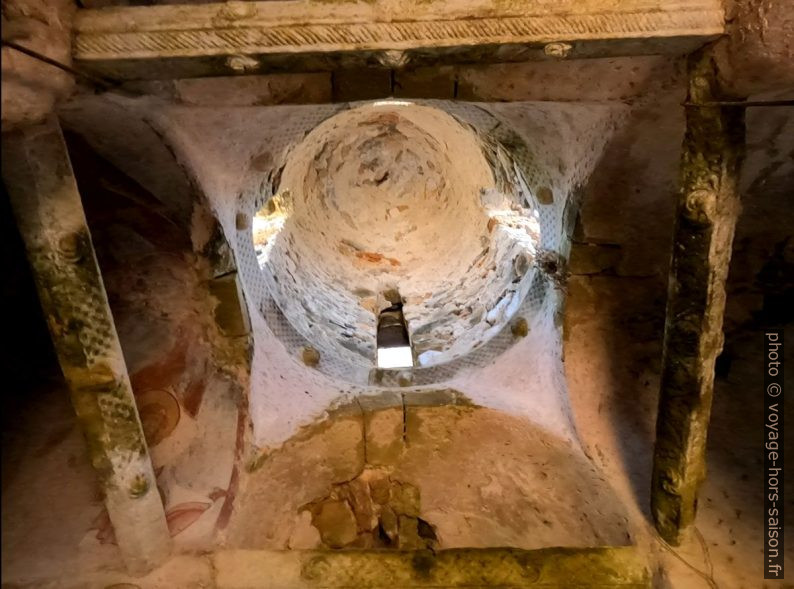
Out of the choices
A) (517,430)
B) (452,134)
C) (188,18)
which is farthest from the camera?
(452,134)

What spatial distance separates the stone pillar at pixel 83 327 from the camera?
211 cm

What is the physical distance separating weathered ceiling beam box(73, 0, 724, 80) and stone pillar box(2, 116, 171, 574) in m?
0.39

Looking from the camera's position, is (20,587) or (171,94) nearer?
(20,587)

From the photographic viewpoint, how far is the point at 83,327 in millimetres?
2338

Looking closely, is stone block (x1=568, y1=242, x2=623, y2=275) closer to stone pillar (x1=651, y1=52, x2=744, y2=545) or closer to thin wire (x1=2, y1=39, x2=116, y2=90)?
stone pillar (x1=651, y1=52, x2=744, y2=545)

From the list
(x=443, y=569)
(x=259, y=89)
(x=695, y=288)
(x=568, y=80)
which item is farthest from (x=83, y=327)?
(x=695, y=288)

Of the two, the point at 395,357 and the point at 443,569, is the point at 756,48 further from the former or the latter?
the point at 395,357

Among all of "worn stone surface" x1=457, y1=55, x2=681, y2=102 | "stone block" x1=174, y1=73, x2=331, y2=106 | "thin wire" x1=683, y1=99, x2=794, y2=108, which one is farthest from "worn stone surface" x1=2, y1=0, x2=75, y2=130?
"thin wire" x1=683, y1=99, x2=794, y2=108

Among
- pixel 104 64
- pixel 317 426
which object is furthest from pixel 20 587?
pixel 104 64

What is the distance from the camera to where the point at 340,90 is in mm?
2625

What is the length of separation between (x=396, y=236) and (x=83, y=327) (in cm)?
353

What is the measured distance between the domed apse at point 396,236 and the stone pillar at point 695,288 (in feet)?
4.58

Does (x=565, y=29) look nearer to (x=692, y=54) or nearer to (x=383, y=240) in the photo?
(x=692, y=54)

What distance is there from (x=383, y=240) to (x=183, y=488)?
300cm
